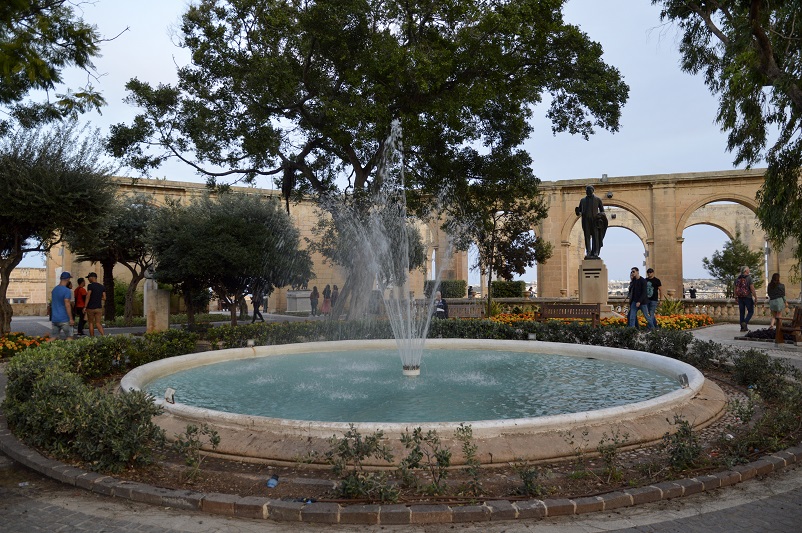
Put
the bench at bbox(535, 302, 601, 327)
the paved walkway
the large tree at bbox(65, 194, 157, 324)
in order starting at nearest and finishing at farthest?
the paved walkway, the bench at bbox(535, 302, 601, 327), the large tree at bbox(65, 194, 157, 324)

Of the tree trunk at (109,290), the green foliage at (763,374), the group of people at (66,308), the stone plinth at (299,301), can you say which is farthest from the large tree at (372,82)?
the stone plinth at (299,301)

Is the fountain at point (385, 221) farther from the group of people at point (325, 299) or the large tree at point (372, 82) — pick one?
the group of people at point (325, 299)

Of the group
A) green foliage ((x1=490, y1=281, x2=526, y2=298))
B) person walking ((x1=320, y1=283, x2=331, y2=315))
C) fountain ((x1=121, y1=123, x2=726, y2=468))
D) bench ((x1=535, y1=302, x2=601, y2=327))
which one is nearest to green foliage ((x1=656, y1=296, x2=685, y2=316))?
bench ((x1=535, y1=302, x2=601, y2=327))

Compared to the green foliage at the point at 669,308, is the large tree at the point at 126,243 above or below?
above

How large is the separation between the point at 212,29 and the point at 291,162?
3.62 m

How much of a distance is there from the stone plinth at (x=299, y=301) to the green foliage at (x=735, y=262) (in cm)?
2200

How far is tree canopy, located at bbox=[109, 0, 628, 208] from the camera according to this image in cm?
1112

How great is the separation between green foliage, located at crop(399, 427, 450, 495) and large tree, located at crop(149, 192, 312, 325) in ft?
37.7

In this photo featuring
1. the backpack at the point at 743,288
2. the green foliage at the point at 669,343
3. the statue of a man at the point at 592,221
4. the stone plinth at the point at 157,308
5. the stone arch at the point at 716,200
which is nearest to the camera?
the green foliage at the point at 669,343

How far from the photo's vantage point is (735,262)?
30.1 m

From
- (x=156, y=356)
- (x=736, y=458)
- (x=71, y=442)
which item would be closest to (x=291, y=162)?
(x=156, y=356)

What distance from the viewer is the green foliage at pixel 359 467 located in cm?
334

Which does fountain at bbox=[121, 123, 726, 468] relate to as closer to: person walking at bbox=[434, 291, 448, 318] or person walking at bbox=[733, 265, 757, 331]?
person walking at bbox=[434, 291, 448, 318]

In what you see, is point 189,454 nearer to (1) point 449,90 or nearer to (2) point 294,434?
(2) point 294,434
